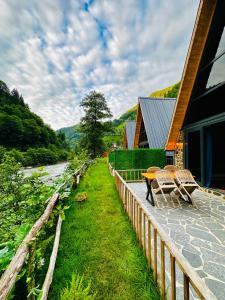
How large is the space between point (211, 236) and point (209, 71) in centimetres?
612

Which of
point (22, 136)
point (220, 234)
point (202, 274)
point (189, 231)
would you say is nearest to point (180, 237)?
point (189, 231)

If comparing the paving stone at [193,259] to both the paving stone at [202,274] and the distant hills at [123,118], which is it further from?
the distant hills at [123,118]

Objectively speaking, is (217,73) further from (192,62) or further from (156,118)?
(156,118)

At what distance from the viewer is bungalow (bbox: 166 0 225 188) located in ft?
18.7

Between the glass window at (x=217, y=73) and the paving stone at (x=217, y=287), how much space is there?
5975 millimetres

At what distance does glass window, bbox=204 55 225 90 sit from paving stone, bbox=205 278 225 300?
598 cm

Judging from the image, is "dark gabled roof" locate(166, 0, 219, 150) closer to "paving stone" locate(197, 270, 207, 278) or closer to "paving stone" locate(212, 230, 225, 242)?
"paving stone" locate(212, 230, 225, 242)

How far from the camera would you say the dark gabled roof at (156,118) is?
41.5ft

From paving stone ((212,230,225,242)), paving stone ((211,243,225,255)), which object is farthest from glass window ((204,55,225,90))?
paving stone ((211,243,225,255))

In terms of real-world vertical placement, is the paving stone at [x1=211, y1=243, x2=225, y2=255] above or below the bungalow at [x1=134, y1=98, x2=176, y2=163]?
below

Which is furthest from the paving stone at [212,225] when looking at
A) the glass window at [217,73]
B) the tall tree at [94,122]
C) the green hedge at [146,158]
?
the tall tree at [94,122]

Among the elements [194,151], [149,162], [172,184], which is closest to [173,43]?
[194,151]

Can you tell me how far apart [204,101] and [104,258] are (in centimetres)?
667

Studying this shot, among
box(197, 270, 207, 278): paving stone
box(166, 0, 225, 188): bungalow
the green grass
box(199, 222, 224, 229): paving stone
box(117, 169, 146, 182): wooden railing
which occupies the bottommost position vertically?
the green grass
